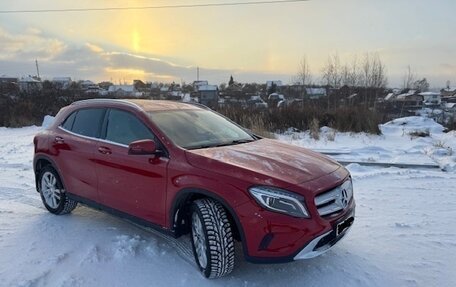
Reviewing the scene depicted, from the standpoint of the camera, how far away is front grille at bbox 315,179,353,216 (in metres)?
3.20

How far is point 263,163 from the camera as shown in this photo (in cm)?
347

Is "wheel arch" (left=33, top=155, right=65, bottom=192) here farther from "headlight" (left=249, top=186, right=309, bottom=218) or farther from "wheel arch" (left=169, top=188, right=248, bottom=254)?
"headlight" (left=249, top=186, right=309, bottom=218)

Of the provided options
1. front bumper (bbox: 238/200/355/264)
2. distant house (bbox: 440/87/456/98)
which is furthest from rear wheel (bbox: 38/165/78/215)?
distant house (bbox: 440/87/456/98)

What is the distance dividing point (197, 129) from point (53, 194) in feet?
7.86

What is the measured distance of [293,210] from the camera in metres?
3.07

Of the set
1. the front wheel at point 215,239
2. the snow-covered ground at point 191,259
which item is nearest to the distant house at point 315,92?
the snow-covered ground at point 191,259

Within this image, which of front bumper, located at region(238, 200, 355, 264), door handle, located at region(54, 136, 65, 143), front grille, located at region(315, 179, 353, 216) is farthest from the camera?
door handle, located at region(54, 136, 65, 143)

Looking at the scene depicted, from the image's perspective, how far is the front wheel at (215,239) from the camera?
327 cm

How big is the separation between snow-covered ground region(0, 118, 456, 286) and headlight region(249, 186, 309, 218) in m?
0.80

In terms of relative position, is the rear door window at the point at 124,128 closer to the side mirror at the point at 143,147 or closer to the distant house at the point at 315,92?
the side mirror at the point at 143,147

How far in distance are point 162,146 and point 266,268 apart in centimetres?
156

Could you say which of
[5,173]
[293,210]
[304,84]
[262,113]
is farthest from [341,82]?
[293,210]

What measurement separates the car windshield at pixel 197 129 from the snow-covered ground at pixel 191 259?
116cm

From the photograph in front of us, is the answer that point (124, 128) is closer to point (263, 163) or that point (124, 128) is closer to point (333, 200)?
point (263, 163)
